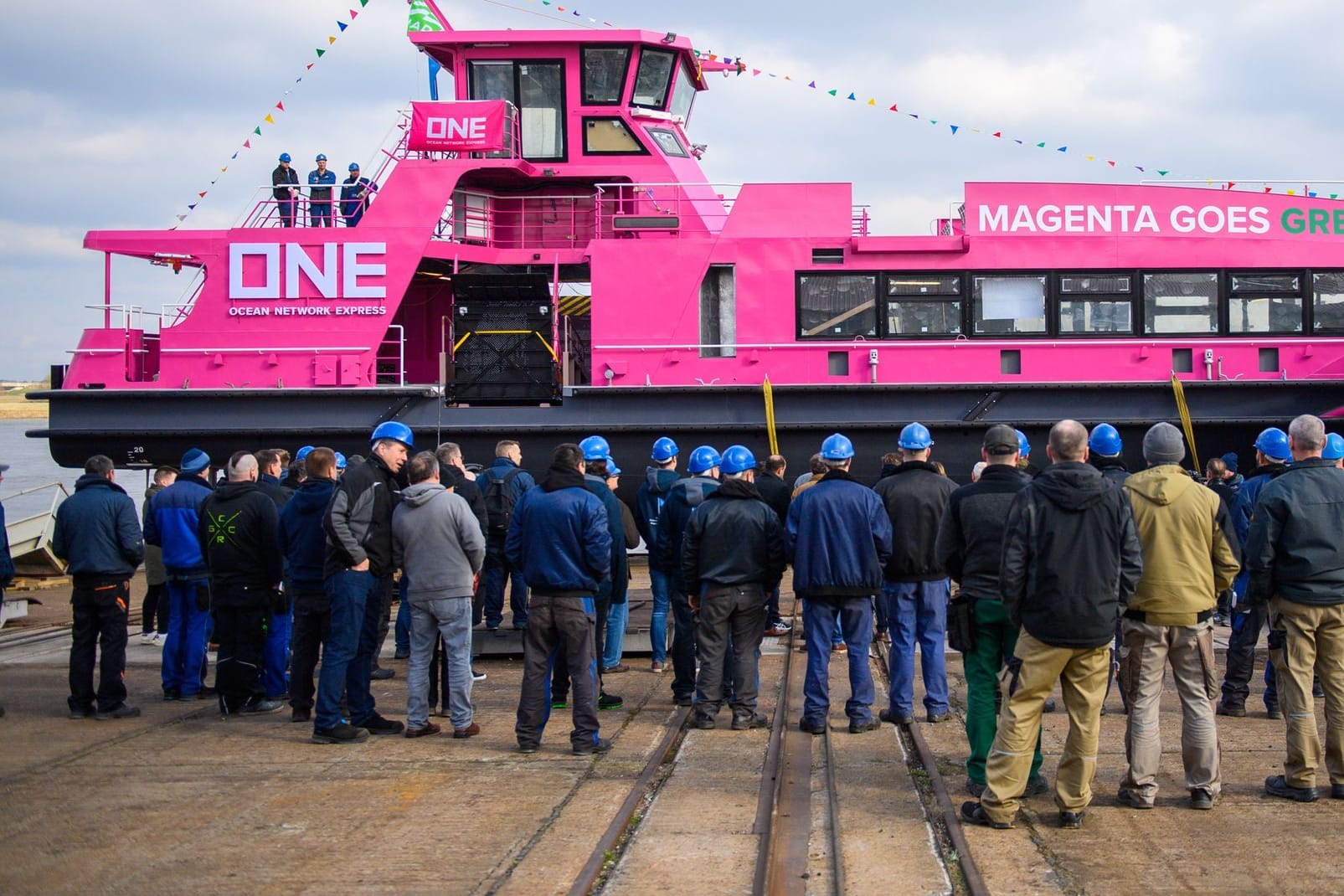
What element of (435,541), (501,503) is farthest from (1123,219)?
(435,541)

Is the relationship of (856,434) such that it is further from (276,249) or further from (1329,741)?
(1329,741)

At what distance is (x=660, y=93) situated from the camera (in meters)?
15.8

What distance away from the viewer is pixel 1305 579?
5.33m

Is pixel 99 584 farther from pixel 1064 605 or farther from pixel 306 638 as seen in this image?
pixel 1064 605

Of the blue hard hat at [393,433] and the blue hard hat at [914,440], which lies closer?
the blue hard hat at [393,433]

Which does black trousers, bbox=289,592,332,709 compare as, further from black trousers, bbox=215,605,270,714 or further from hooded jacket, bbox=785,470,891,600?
hooded jacket, bbox=785,470,891,600

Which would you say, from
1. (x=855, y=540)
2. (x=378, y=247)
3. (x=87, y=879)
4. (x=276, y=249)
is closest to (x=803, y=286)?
(x=378, y=247)

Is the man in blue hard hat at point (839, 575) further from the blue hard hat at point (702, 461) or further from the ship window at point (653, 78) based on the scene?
the ship window at point (653, 78)

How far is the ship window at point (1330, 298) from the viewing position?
13484mm

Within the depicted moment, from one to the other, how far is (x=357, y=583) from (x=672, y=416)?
22.9 ft

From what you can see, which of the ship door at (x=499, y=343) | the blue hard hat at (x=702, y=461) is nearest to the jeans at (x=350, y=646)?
the blue hard hat at (x=702, y=461)

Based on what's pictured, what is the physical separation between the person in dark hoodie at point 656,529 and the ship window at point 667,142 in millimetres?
7563

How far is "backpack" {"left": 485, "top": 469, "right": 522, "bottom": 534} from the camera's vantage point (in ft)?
29.5

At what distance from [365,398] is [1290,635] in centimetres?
1016
